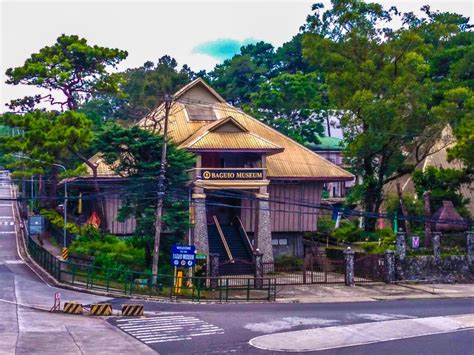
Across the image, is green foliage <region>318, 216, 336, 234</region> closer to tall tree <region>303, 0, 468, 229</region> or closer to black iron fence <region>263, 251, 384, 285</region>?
tall tree <region>303, 0, 468, 229</region>

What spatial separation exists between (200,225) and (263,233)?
174 inches

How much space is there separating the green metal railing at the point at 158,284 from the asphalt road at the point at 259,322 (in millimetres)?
2114

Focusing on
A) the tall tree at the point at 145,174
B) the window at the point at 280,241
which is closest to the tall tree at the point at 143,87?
the window at the point at 280,241

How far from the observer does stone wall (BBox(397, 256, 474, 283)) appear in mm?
43156

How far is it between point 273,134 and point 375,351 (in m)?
29.9

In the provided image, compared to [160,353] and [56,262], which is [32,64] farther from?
[160,353]

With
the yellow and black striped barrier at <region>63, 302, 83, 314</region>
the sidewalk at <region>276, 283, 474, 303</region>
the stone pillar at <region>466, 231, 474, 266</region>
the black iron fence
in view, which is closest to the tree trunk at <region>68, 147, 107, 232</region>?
the black iron fence

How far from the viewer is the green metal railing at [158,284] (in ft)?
118

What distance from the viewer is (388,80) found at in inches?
1986

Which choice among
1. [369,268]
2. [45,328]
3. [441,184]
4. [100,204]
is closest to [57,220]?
[100,204]

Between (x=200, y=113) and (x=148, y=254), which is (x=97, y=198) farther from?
(x=200, y=113)

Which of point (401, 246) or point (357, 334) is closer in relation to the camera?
point (357, 334)

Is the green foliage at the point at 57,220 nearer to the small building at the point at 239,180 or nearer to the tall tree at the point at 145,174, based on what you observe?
the small building at the point at 239,180

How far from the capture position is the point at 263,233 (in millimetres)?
46219
